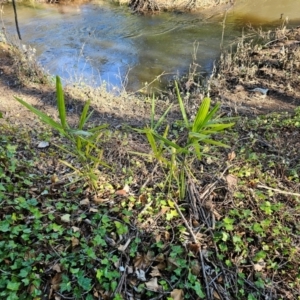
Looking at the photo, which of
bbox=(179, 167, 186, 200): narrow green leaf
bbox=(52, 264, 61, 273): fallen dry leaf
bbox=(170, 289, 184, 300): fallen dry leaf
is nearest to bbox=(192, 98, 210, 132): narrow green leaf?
bbox=(179, 167, 186, 200): narrow green leaf

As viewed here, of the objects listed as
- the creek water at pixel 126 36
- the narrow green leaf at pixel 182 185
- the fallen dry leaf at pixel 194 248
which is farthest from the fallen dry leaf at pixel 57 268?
the creek water at pixel 126 36

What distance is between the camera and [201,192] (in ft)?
8.09

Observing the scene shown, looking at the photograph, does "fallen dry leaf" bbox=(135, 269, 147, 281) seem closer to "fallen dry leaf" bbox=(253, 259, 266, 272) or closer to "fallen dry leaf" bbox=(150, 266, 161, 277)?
"fallen dry leaf" bbox=(150, 266, 161, 277)

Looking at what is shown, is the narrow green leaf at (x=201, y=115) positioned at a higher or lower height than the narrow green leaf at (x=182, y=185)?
higher

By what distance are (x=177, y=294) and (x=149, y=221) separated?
55 cm

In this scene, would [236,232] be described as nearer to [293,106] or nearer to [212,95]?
[293,106]

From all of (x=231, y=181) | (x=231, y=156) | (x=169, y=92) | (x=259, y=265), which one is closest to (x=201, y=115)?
(x=231, y=181)

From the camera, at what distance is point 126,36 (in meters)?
8.27

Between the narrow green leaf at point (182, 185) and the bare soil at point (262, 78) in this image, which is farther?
the bare soil at point (262, 78)

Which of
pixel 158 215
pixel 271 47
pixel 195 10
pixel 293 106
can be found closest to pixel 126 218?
pixel 158 215

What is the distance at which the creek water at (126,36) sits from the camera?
642 cm

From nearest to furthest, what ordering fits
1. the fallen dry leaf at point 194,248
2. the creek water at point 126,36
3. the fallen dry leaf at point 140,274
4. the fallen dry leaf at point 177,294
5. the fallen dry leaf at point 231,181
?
the fallen dry leaf at point 177,294
the fallen dry leaf at point 140,274
the fallen dry leaf at point 194,248
the fallen dry leaf at point 231,181
the creek water at point 126,36

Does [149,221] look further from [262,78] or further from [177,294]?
[262,78]

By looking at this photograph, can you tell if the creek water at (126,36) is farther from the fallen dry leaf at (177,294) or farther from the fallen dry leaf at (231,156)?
the fallen dry leaf at (177,294)
